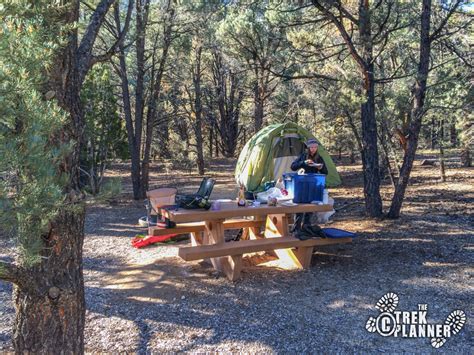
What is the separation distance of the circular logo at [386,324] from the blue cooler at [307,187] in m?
1.81

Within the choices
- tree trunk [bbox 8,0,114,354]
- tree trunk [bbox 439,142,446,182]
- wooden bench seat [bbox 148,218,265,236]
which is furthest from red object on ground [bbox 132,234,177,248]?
tree trunk [bbox 439,142,446,182]

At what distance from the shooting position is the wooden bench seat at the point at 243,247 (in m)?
4.66

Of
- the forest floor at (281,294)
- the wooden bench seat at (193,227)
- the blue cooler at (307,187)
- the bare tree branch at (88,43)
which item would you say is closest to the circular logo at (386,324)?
the forest floor at (281,294)

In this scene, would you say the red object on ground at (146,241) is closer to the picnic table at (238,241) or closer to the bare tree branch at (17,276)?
the picnic table at (238,241)

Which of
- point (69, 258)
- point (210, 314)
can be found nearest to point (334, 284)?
point (210, 314)

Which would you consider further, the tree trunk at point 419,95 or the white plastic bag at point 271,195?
the tree trunk at point 419,95

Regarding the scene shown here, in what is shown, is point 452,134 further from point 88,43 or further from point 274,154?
point 88,43

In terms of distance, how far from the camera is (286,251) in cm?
554

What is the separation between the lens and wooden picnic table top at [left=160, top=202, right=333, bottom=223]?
4.62 metres

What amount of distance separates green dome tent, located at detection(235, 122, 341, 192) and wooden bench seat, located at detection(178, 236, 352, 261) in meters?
4.52

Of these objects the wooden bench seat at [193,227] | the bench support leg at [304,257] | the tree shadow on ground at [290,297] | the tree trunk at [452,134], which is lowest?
the tree shadow on ground at [290,297]

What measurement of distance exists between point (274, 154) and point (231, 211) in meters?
5.41

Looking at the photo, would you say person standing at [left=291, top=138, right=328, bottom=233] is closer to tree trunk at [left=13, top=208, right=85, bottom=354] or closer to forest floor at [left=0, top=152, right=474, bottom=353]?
forest floor at [left=0, top=152, right=474, bottom=353]

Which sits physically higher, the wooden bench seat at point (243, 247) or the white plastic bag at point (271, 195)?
the white plastic bag at point (271, 195)
